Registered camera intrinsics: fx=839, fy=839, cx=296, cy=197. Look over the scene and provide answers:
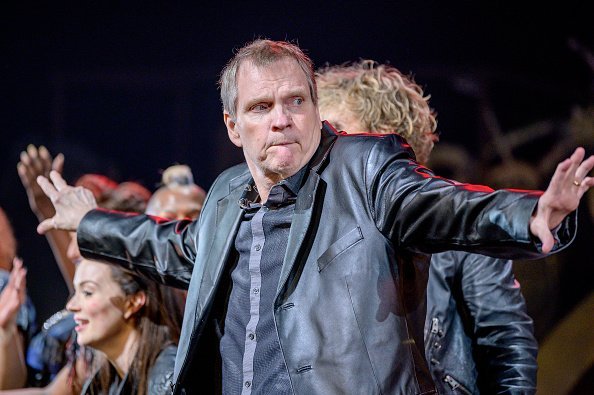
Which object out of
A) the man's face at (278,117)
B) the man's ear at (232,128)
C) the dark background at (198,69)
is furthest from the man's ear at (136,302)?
the dark background at (198,69)

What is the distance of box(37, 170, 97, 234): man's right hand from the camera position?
293cm

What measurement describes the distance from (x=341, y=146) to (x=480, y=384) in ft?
3.34

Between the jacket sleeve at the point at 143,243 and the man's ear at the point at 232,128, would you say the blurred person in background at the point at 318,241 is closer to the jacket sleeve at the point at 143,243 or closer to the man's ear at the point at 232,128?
the man's ear at the point at 232,128

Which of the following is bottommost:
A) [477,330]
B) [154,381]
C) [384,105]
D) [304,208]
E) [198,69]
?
[154,381]

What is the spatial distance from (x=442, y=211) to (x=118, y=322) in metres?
1.89

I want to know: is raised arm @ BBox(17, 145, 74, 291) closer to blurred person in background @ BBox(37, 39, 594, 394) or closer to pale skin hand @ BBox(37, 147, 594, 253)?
blurred person in background @ BBox(37, 39, 594, 394)

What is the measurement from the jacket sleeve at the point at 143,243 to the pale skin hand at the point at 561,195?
1247 millimetres

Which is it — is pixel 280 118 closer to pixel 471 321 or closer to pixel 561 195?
pixel 561 195

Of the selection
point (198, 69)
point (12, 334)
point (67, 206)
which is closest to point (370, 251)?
point (67, 206)

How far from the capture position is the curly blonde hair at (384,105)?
9.57 feet

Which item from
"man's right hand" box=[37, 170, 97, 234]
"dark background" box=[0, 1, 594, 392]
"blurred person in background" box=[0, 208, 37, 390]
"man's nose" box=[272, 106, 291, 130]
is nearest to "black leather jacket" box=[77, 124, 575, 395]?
"man's nose" box=[272, 106, 291, 130]

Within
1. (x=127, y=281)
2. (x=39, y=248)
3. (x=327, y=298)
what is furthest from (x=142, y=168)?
(x=327, y=298)

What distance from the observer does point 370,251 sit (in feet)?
6.64

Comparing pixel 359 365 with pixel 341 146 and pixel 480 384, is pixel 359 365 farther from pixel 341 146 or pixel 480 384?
pixel 480 384
